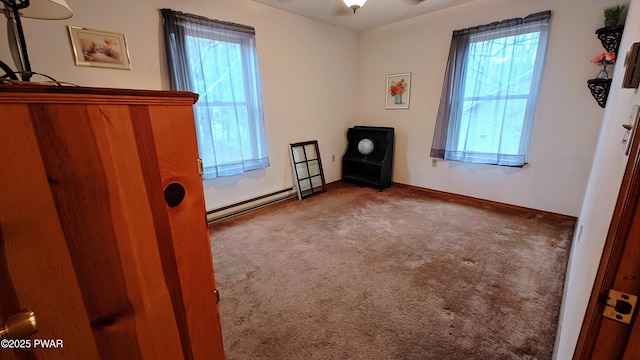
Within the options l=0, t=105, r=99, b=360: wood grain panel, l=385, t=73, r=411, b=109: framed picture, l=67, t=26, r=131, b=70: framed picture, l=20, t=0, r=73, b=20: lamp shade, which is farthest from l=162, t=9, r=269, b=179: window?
l=0, t=105, r=99, b=360: wood grain panel

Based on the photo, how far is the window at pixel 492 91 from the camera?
2.83m

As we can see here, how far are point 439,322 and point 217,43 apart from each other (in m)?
3.16

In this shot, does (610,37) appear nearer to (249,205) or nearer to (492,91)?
(492,91)

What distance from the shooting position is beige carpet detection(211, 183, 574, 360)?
1426 millimetres

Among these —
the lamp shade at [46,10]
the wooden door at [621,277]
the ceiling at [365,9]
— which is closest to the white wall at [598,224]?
the wooden door at [621,277]

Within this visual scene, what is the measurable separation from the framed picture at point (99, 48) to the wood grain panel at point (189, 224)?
2.25m

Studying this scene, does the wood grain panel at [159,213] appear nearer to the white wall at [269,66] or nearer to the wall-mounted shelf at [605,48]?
the white wall at [269,66]

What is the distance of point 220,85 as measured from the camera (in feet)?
9.40

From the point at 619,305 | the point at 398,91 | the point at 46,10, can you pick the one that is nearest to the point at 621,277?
the point at 619,305

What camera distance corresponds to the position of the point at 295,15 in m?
3.43

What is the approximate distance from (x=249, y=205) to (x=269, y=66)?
1774 millimetres

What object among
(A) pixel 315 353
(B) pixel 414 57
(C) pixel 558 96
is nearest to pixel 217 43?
(B) pixel 414 57

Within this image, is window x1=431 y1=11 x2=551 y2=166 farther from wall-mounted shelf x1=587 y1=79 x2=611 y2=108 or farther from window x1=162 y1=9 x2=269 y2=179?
window x1=162 y1=9 x2=269 y2=179

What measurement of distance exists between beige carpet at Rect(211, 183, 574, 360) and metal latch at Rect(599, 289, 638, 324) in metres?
1.08
